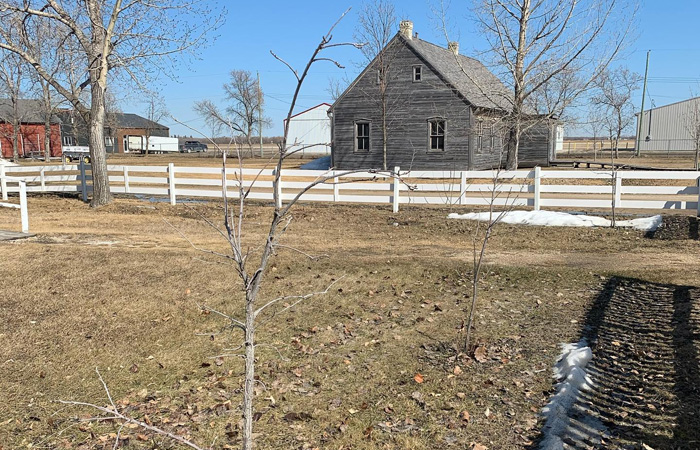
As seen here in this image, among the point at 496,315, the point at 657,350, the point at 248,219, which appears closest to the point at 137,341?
the point at 496,315

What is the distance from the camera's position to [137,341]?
5902 mm

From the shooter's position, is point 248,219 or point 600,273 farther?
point 248,219

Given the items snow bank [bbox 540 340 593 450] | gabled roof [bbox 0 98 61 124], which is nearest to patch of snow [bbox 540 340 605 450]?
snow bank [bbox 540 340 593 450]

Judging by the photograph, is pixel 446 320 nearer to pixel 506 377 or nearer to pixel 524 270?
pixel 506 377

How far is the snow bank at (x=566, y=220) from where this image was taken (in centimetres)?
1253

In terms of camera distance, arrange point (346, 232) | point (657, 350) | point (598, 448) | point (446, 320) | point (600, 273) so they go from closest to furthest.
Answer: point (598, 448) < point (657, 350) < point (446, 320) < point (600, 273) < point (346, 232)

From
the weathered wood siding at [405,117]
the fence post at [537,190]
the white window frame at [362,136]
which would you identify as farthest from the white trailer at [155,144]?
the fence post at [537,190]

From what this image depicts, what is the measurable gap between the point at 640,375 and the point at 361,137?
87.8 ft

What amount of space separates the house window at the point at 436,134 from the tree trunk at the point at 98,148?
1769 cm

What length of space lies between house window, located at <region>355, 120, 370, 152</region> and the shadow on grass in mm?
24258

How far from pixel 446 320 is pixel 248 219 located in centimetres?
924

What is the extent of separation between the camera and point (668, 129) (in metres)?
62.7

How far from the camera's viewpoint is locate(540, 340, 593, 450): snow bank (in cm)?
396

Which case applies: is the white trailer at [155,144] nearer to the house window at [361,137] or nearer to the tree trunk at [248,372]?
the house window at [361,137]
